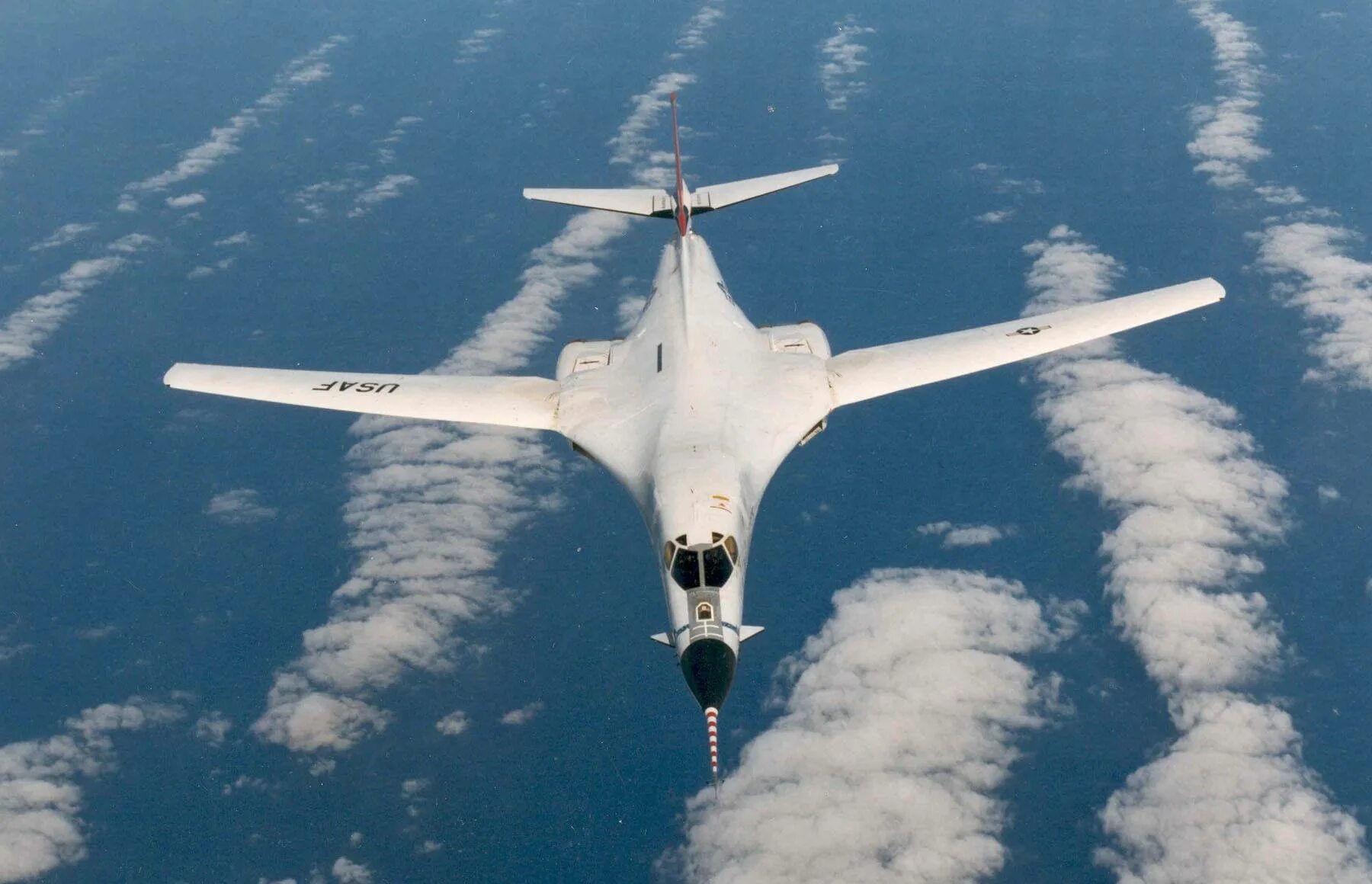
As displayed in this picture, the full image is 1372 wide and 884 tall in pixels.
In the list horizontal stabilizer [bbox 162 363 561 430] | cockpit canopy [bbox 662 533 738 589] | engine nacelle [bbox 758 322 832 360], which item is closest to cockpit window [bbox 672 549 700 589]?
cockpit canopy [bbox 662 533 738 589]

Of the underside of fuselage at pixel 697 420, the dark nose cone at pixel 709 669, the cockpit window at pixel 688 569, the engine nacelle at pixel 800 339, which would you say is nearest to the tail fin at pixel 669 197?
the underside of fuselage at pixel 697 420

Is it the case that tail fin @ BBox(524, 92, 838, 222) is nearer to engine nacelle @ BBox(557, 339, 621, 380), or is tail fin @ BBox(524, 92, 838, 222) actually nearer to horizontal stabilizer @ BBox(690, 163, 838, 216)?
horizontal stabilizer @ BBox(690, 163, 838, 216)

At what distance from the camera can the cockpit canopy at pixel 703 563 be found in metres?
26.4

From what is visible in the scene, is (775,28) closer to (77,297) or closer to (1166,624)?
(77,297)

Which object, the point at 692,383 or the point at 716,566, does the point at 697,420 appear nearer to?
the point at 692,383

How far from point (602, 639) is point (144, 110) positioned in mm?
90024

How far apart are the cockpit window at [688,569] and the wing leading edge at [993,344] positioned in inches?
460

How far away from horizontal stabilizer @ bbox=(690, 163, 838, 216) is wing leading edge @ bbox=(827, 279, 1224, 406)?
31.9ft

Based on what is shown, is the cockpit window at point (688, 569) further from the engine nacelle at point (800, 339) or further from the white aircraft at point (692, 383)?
the engine nacelle at point (800, 339)

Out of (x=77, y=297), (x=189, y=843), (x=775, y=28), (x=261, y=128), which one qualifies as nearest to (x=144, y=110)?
(x=261, y=128)

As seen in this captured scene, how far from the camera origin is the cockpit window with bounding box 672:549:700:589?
26438mm

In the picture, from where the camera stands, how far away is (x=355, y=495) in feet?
210

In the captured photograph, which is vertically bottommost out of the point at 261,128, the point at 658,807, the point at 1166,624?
the point at 658,807

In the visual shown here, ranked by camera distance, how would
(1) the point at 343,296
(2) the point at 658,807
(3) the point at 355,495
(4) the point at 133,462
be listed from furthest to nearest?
(1) the point at 343,296 < (4) the point at 133,462 < (3) the point at 355,495 < (2) the point at 658,807
